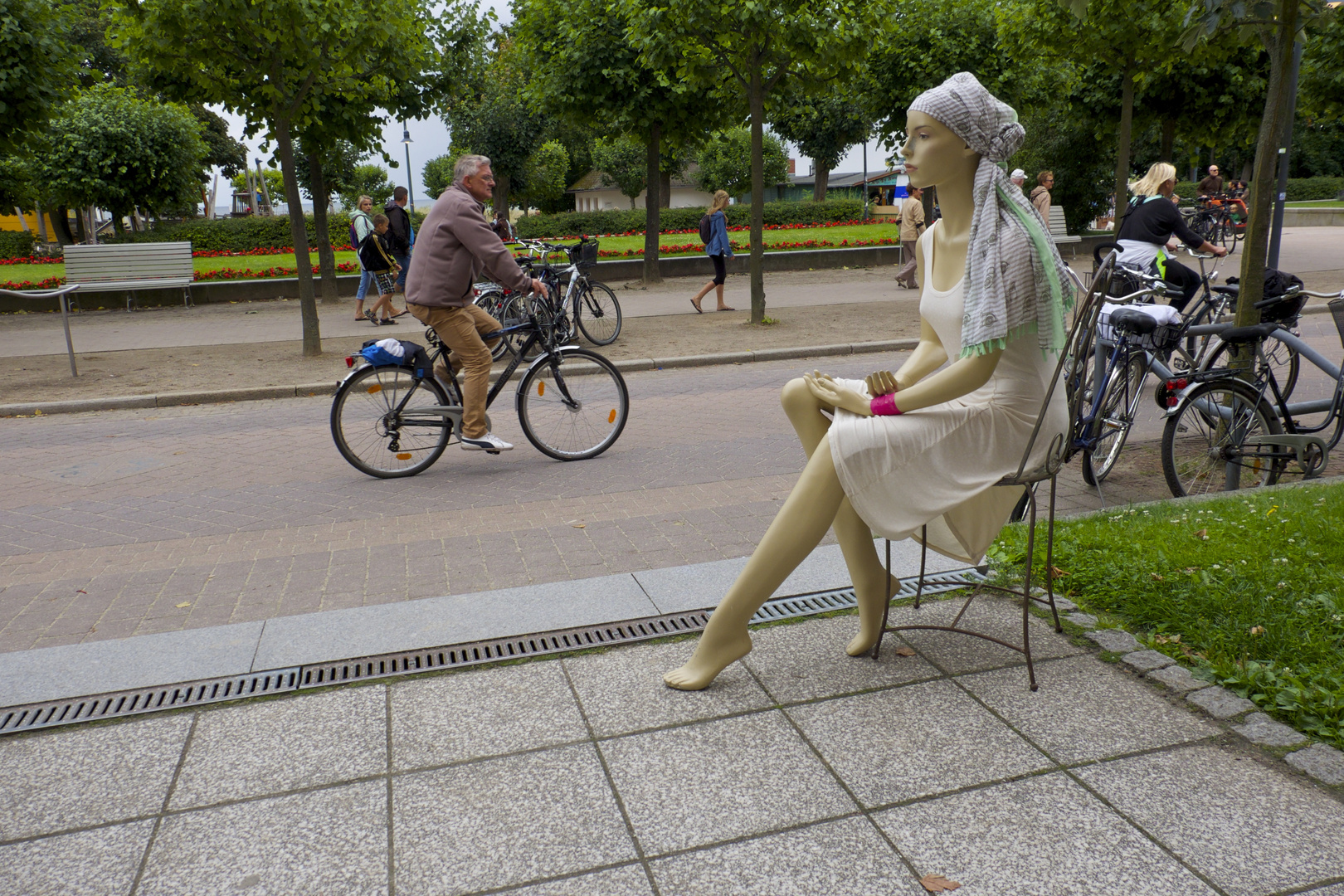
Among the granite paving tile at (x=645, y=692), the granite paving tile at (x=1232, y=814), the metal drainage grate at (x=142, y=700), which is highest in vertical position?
the granite paving tile at (x=1232, y=814)

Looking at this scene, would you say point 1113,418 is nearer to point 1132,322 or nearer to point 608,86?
point 1132,322

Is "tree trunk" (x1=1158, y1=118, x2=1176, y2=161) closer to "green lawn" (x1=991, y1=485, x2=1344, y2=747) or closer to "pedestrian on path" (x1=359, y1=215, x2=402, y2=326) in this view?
"pedestrian on path" (x1=359, y1=215, x2=402, y2=326)

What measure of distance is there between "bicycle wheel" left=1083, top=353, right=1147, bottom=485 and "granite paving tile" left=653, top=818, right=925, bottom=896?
378cm

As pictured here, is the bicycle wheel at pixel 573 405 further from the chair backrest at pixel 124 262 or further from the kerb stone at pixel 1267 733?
the chair backrest at pixel 124 262

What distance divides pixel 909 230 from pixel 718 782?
55.2ft

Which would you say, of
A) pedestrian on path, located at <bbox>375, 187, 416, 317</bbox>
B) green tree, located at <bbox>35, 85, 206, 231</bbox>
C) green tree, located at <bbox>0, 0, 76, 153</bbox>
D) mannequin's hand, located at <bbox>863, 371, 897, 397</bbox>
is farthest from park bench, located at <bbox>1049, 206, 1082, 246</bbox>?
green tree, located at <bbox>35, 85, 206, 231</bbox>

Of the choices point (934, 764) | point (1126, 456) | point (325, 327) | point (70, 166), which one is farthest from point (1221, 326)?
point (70, 166)

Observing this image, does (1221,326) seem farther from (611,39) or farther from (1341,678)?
(611,39)

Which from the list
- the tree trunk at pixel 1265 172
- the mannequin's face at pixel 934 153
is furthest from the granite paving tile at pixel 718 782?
the tree trunk at pixel 1265 172

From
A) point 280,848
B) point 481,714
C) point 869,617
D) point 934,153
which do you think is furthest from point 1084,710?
point 280,848

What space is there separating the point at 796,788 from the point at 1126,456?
4.74 meters

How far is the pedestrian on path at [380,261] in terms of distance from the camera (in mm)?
15484

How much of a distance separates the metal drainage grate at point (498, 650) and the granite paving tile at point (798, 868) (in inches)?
53.3

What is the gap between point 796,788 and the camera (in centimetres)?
268
